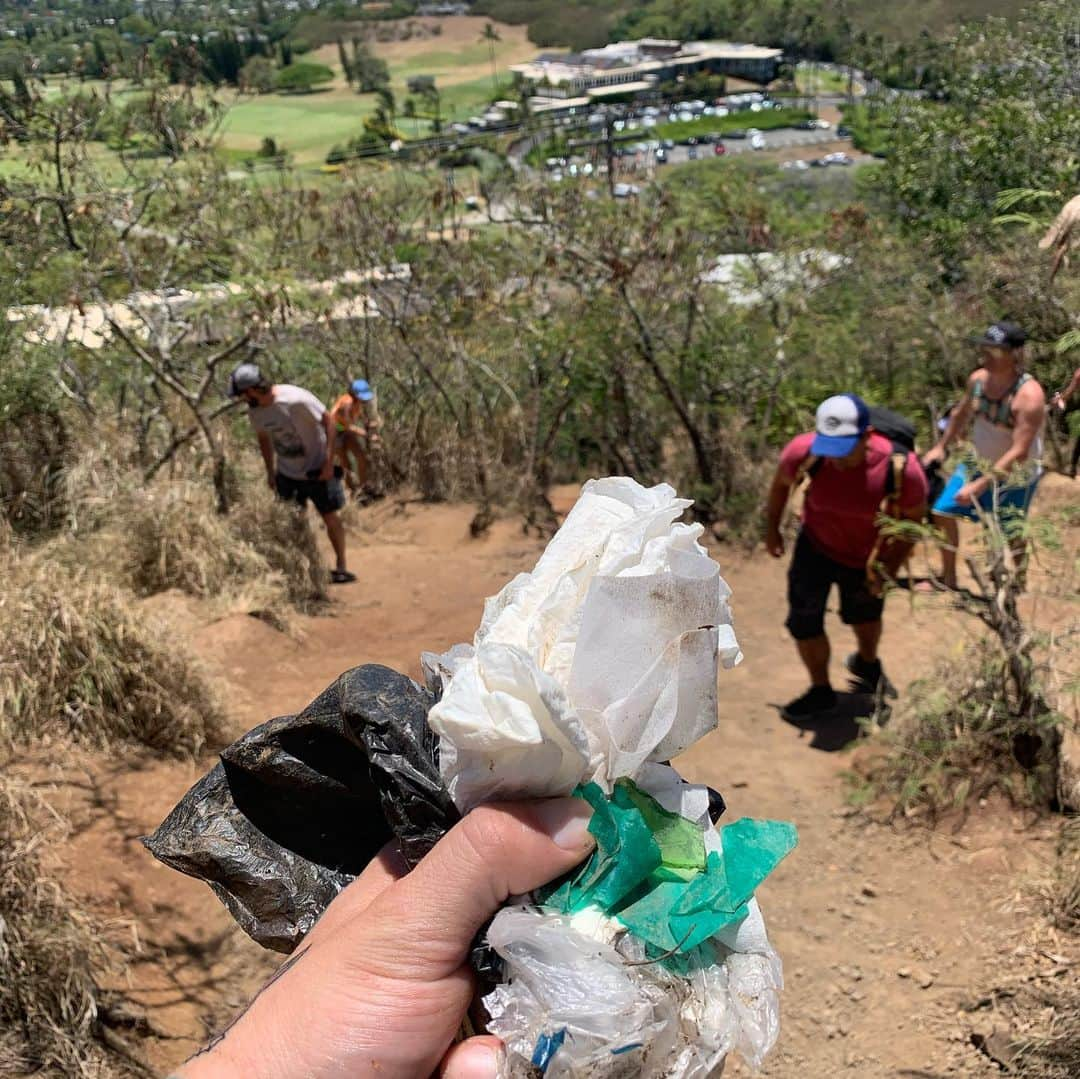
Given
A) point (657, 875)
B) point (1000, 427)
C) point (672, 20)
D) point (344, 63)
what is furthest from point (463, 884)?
point (672, 20)

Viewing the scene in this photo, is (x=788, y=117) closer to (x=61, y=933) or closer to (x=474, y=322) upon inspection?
(x=474, y=322)

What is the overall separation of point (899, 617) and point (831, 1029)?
338cm

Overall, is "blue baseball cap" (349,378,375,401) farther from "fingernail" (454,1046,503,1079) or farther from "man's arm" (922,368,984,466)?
"fingernail" (454,1046,503,1079)

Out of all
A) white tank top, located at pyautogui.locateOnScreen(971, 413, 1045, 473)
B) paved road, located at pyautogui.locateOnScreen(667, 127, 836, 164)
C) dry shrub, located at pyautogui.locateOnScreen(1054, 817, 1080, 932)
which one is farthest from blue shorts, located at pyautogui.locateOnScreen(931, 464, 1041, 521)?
paved road, located at pyautogui.locateOnScreen(667, 127, 836, 164)

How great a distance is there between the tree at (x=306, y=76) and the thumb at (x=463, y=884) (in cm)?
2185

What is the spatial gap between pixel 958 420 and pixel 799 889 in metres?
2.94

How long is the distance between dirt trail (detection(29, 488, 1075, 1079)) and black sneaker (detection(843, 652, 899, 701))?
210 mm

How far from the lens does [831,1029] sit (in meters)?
3.27

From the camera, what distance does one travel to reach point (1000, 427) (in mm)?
5094

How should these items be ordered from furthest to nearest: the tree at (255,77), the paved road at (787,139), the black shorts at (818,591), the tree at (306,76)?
1. the paved road at (787,139)
2. the tree at (306,76)
3. the tree at (255,77)
4. the black shorts at (818,591)

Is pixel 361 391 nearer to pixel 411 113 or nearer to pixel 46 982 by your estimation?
pixel 46 982

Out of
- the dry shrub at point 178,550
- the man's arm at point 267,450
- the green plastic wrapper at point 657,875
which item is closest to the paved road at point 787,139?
the man's arm at point 267,450

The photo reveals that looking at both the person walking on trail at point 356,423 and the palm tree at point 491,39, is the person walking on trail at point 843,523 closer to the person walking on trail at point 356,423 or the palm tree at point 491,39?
the person walking on trail at point 356,423

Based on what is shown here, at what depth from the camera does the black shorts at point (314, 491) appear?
6.48m
